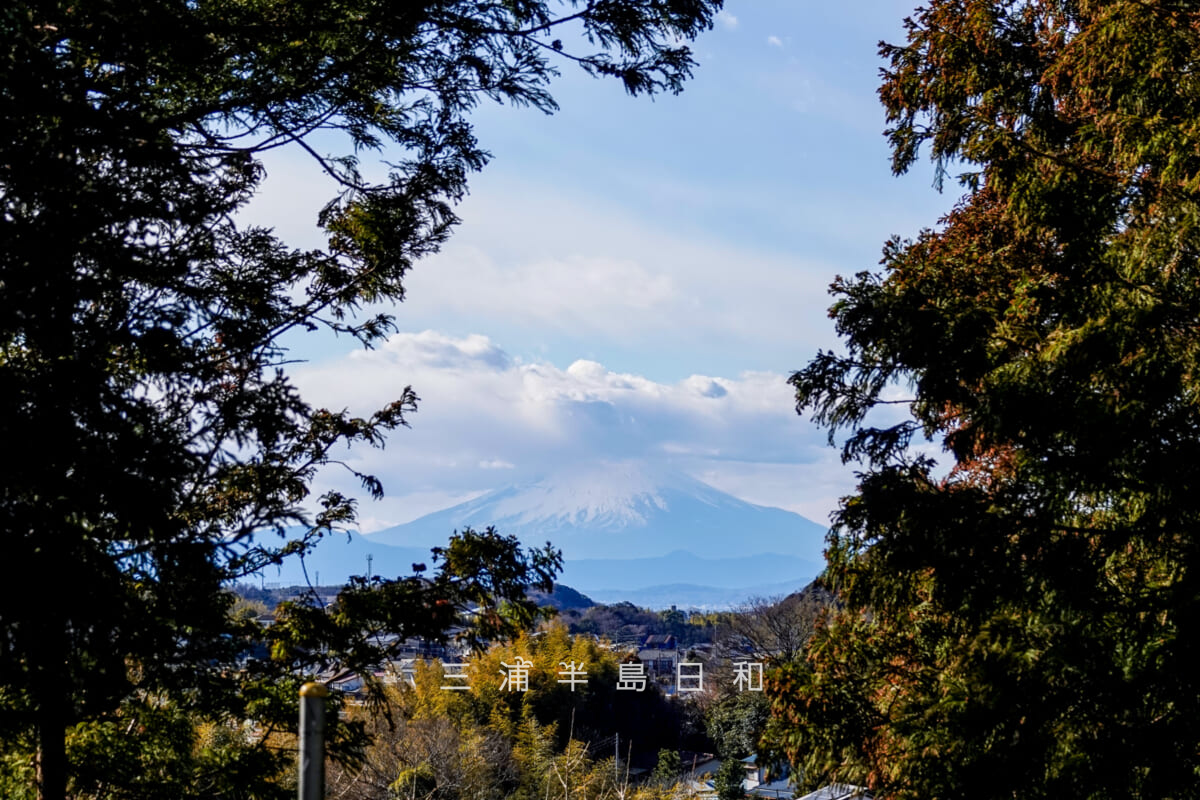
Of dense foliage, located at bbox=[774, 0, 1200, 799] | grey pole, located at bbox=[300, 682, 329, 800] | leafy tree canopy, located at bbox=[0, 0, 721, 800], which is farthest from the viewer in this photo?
dense foliage, located at bbox=[774, 0, 1200, 799]

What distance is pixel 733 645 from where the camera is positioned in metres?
33.4

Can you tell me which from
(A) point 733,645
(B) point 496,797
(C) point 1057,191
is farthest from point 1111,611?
(A) point 733,645

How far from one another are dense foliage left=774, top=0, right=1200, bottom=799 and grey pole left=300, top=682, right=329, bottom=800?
3.73 metres

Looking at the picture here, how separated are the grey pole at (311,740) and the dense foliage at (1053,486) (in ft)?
12.2

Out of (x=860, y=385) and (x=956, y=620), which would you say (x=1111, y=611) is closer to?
(x=956, y=620)

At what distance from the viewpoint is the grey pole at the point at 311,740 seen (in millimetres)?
1520

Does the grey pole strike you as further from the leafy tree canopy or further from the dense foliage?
the dense foliage

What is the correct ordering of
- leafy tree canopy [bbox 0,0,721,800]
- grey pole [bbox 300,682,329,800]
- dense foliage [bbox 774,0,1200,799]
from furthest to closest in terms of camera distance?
dense foliage [bbox 774,0,1200,799] < leafy tree canopy [bbox 0,0,721,800] < grey pole [bbox 300,682,329,800]

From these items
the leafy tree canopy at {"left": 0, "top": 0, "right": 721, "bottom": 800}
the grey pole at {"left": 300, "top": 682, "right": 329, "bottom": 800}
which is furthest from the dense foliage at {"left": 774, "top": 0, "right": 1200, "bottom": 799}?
the grey pole at {"left": 300, "top": 682, "right": 329, "bottom": 800}

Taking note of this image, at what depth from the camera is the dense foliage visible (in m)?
4.52

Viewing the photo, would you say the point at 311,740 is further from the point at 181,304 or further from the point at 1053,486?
the point at 1053,486

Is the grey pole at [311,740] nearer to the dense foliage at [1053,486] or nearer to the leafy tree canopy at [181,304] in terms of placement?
the leafy tree canopy at [181,304]

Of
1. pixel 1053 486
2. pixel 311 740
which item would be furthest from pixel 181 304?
pixel 1053 486

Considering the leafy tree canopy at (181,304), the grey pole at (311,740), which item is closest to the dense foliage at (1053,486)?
the leafy tree canopy at (181,304)
